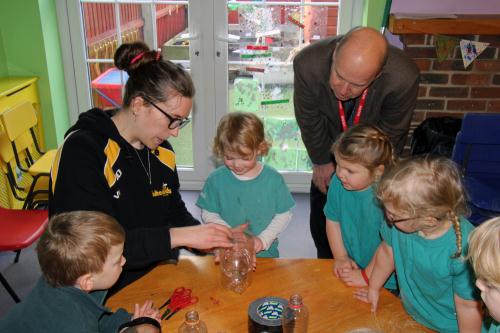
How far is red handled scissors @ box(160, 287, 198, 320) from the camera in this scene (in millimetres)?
1451

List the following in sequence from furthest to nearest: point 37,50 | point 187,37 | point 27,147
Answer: point 187,37
point 37,50
point 27,147

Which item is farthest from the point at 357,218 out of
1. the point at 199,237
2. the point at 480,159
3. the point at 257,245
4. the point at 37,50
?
the point at 37,50

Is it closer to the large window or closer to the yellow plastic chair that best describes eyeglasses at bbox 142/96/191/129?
the yellow plastic chair

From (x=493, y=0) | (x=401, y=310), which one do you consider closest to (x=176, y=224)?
(x=401, y=310)

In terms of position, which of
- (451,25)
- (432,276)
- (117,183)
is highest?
(451,25)

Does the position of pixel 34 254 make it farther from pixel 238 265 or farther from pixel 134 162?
pixel 238 265

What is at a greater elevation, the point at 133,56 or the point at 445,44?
the point at 133,56

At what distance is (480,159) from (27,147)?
2953 mm

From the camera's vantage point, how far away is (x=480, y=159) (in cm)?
287

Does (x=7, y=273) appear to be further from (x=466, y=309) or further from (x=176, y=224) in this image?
(x=466, y=309)

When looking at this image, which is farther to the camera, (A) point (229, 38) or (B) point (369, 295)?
(A) point (229, 38)

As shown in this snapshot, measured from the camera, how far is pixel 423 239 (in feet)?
4.86

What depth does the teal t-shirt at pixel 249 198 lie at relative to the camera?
2.06 meters

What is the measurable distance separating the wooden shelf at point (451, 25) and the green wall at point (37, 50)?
2470 millimetres
